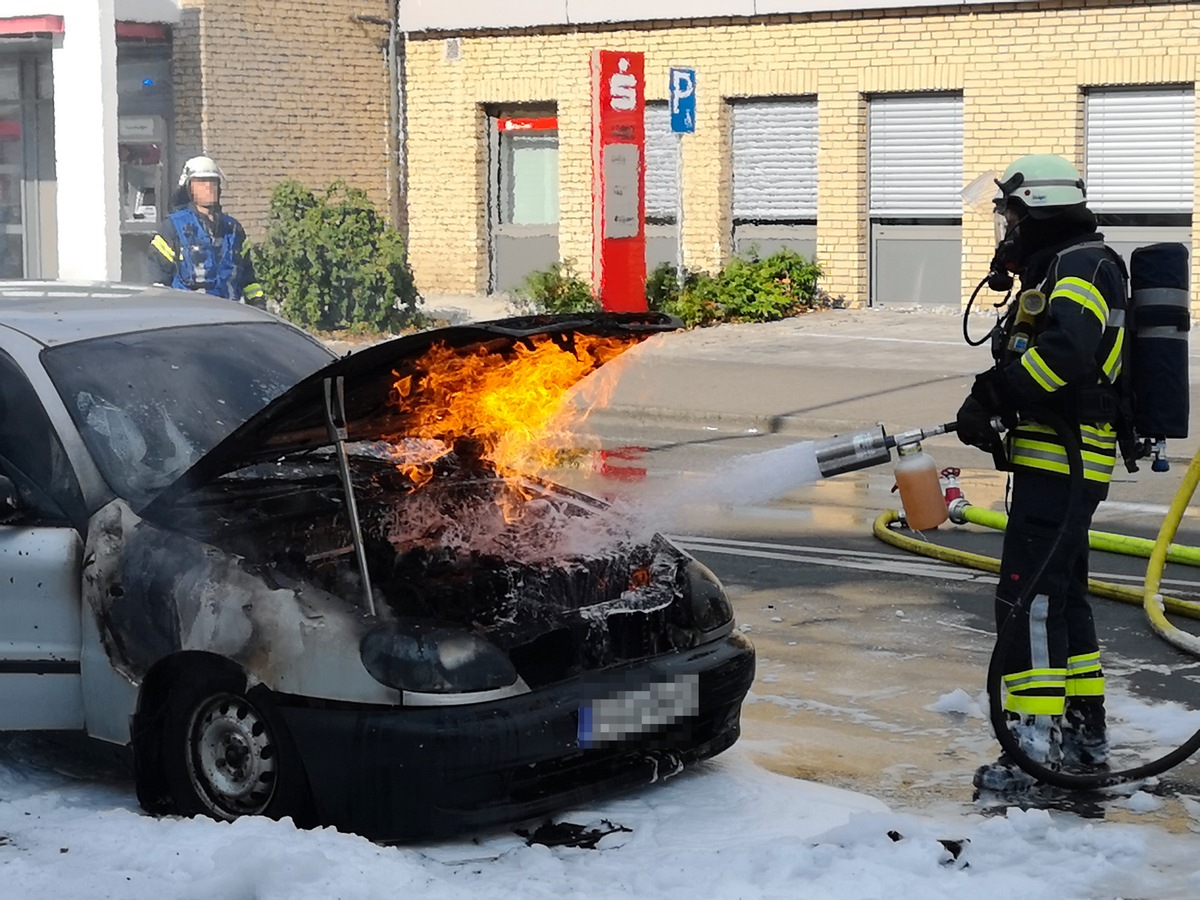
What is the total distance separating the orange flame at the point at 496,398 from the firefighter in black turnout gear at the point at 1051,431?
1.28 m

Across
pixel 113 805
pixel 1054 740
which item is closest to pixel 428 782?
pixel 113 805

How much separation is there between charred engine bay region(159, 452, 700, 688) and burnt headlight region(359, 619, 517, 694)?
6 centimetres

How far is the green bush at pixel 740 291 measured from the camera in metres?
22.2

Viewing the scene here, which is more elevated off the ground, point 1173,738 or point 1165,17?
point 1165,17

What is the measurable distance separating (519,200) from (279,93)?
387 centimetres

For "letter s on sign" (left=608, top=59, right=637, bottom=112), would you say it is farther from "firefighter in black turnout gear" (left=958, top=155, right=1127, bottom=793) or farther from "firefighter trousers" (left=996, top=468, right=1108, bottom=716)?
"firefighter trousers" (left=996, top=468, right=1108, bottom=716)

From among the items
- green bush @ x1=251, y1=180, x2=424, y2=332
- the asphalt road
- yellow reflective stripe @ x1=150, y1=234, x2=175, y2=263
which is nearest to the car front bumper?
the asphalt road

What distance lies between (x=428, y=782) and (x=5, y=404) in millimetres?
1832

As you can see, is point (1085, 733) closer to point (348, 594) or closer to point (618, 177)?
point (348, 594)

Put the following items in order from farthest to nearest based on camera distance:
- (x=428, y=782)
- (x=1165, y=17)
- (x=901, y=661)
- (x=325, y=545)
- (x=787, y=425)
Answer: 1. (x=1165, y=17)
2. (x=787, y=425)
3. (x=901, y=661)
4. (x=325, y=545)
5. (x=428, y=782)

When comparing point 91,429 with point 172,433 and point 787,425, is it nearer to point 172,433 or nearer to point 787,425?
point 172,433

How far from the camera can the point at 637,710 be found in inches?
203

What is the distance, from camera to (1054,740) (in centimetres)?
587

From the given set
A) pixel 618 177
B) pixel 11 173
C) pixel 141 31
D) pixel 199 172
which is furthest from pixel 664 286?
pixel 11 173
